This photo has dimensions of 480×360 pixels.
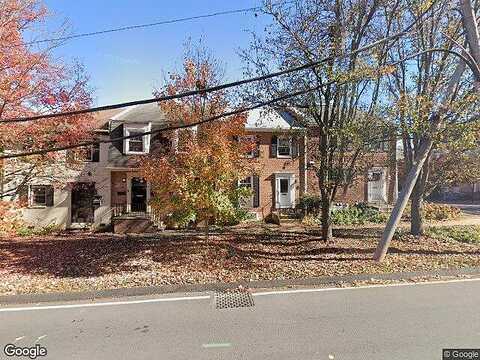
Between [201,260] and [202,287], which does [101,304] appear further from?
[201,260]

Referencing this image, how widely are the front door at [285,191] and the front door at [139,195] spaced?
796 cm

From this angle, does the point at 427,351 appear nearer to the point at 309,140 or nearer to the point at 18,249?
the point at 309,140

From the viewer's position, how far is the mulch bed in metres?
7.64

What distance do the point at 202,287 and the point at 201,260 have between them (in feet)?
6.44

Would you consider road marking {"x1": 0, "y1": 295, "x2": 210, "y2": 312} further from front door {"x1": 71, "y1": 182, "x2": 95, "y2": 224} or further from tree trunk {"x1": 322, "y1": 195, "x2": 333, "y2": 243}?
front door {"x1": 71, "y1": 182, "x2": 95, "y2": 224}

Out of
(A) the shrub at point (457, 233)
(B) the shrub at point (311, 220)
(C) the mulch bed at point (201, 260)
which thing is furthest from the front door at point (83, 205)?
(A) the shrub at point (457, 233)

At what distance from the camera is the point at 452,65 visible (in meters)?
10.8

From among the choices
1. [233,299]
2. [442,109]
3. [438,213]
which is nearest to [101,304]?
[233,299]

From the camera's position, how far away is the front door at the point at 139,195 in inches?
756

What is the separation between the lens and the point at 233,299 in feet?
21.0

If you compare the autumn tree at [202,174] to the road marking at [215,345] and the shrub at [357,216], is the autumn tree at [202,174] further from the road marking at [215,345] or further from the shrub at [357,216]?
the shrub at [357,216]

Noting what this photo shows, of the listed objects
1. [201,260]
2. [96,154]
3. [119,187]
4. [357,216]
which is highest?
[96,154]

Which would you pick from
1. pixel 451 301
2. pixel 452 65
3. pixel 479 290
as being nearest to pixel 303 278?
pixel 451 301

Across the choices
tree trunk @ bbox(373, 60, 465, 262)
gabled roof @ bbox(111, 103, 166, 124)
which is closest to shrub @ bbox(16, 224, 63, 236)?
gabled roof @ bbox(111, 103, 166, 124)
